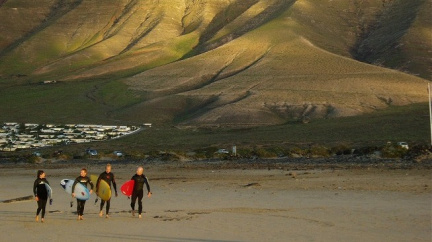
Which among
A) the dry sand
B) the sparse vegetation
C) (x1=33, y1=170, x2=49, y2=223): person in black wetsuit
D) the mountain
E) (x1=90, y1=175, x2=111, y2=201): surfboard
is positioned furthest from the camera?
the mountain

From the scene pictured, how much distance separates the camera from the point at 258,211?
2177 cm

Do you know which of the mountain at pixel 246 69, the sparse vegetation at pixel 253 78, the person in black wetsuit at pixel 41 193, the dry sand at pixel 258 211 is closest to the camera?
the dry sand at pixel 258 211

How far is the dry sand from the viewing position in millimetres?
17875

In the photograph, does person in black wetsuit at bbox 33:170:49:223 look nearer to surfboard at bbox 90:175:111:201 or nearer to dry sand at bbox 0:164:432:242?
dry sand at bbox 0:164:432:242

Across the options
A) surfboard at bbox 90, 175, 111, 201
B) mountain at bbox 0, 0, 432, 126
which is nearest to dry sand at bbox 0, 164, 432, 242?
surfboard at bbox 90, 175, 111, 201

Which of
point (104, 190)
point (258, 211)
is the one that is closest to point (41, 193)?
point (104, 190)

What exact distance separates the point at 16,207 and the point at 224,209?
681 centimetres

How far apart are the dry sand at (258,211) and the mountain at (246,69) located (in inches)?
2552

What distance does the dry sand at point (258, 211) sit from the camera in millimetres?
17875

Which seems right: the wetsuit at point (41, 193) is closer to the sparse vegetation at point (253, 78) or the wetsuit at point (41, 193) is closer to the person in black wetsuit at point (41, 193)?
the person in black wetsuit at point (41, 193)

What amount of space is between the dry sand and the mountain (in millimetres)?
64818

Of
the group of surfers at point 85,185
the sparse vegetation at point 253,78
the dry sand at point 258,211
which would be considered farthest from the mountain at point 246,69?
the group of surfers at point 85,185

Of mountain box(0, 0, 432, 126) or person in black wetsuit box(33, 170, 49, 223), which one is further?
mountain box(0, 0, 432, 126)

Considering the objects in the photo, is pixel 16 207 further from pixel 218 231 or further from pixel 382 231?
pixel 382 231
